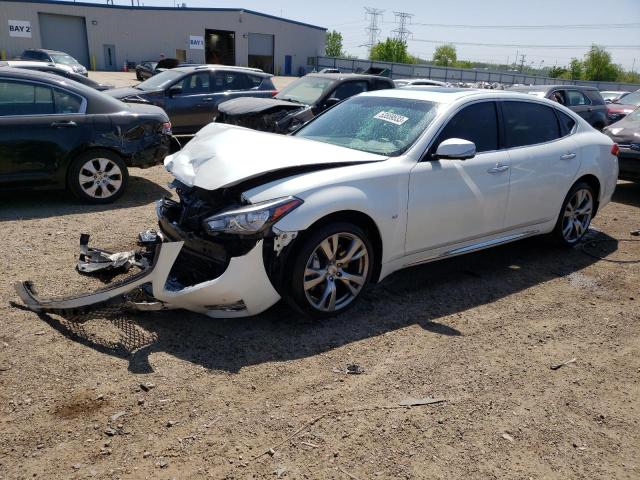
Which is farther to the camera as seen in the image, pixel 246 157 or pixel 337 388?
pixel 246 157

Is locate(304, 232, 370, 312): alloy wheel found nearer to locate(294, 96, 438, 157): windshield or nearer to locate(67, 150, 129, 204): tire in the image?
locate(294, 96, 438, 157): windshield

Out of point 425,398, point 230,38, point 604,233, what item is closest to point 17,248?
point 425,398

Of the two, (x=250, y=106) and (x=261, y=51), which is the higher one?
(x=261, y=51)

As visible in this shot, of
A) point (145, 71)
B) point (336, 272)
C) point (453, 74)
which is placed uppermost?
point (453, 74)

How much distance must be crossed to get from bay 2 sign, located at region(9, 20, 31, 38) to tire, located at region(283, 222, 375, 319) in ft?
161

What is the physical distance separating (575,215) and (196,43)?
51.9m

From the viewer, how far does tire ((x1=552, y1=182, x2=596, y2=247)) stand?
566 centimetres

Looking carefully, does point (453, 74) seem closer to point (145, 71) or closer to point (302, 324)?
point (145, 71)

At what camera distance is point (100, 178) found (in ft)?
22.2

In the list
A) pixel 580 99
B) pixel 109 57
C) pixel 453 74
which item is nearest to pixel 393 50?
pixel 453 74

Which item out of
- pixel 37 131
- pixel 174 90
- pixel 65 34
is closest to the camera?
pixel 37 131

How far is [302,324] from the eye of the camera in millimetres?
3922

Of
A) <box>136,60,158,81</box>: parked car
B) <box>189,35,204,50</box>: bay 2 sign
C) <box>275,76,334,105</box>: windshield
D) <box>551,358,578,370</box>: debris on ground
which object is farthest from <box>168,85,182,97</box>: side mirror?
<box>189,35,204,50</box>: bay 2 sign

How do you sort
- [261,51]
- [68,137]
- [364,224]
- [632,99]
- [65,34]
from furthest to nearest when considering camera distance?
[261,51], [65,34], [632,99], [68,137], [364,224]
